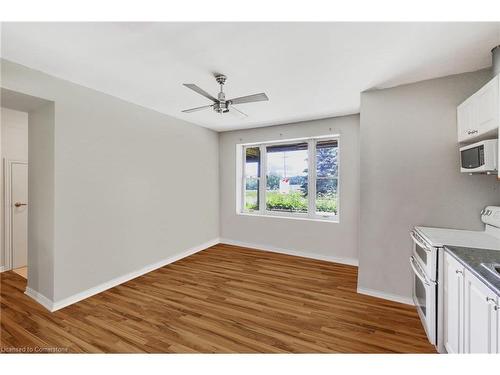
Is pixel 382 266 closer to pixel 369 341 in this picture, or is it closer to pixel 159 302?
pixel 369 341

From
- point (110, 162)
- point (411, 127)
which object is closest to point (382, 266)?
point (411, 127)

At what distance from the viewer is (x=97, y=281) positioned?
115 inches

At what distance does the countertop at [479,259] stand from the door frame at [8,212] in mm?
5667

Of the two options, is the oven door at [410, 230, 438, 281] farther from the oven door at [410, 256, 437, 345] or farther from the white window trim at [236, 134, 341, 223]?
the white window trim at [236, 134, 341, 223]

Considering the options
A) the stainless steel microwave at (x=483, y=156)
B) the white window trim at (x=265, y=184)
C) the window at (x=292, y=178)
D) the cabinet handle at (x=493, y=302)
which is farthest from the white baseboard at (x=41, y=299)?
the stainless steel microwave at (x=483, y=156)

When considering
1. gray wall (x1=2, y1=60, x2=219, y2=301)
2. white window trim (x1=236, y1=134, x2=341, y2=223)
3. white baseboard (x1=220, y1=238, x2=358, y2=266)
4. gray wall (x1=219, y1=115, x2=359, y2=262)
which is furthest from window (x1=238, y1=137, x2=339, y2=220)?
gray wall (x1=2, y1=60, x2=219, y2=301)

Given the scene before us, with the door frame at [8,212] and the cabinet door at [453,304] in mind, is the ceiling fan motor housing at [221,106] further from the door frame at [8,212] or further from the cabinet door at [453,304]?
the door frame at [8,212]

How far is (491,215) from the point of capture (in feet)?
7.03

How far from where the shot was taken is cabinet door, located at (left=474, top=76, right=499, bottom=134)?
1737mm

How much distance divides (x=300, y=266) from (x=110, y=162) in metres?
3.39

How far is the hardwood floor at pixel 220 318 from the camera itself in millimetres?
1958

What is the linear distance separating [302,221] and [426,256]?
247 centimetres

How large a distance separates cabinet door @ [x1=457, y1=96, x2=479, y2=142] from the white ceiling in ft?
1.33

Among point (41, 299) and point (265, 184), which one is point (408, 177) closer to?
point (265, 184)
